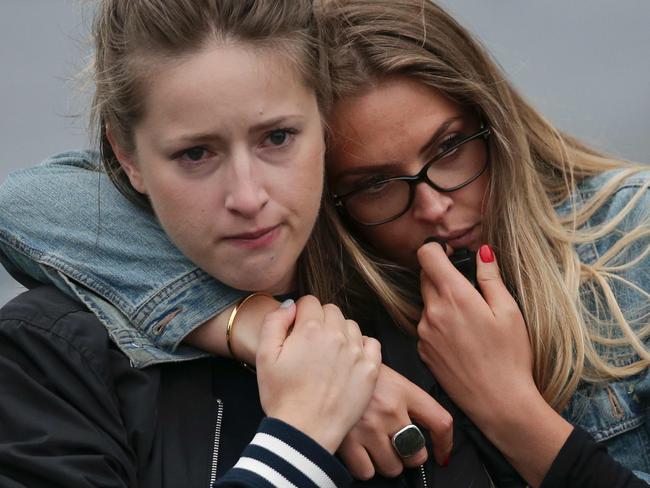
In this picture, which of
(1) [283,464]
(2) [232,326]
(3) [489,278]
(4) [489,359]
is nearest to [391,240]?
(3) [489,278]

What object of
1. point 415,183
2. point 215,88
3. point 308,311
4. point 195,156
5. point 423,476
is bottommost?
point 423,476

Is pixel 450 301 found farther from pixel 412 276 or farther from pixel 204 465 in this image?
pixel 204 465

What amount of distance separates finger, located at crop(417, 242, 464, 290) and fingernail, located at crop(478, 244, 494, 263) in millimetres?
59

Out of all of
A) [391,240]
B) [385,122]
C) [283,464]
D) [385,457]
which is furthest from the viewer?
[391,240]

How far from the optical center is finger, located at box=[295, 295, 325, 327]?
1.72 metres

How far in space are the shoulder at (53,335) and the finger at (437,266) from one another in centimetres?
59

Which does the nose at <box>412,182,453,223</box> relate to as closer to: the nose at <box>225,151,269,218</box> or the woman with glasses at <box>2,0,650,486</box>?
the woman with glasses at <box>2,0,650,486</box>

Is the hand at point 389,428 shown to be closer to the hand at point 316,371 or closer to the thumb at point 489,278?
the hand at point 316,371

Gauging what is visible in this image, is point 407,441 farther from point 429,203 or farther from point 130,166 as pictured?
point 130,166

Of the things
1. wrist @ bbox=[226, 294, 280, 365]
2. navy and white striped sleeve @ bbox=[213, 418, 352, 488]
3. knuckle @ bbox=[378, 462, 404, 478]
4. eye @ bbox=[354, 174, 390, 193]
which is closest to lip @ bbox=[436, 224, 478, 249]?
eye @ bbox=[354, 174, 390, 193]

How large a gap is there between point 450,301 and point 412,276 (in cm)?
19

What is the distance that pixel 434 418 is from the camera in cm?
175

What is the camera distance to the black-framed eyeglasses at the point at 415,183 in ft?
6.40

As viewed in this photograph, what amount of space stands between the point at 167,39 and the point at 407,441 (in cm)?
73
